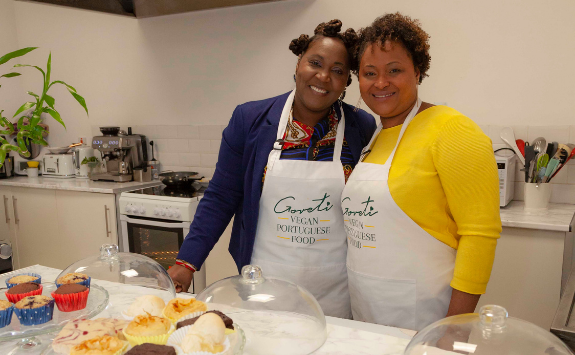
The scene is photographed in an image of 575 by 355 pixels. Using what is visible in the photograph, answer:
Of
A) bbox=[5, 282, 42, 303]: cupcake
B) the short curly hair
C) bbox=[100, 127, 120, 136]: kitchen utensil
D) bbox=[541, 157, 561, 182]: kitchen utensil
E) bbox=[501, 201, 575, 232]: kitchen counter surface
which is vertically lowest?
bbox=[501, 201, 575, 232]: kitchen counter surface

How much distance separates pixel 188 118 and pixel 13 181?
145cm

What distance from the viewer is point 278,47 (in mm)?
2994

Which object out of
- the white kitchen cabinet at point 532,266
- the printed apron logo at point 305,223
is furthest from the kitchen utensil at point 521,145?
the printed apron logo at point 305,223

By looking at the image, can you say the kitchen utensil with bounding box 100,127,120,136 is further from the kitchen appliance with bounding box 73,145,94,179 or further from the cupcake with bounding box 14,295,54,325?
the cupcake with bounding box 14,295,54,325

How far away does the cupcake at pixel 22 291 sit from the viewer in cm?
89

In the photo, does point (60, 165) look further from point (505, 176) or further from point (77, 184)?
point (505, 176)

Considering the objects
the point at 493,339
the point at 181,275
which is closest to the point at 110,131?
the point at 181,275

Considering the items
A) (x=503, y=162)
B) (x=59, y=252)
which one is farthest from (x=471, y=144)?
(x=59, y=252)

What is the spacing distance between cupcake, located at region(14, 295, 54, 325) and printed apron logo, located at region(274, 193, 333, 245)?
2.30 ft

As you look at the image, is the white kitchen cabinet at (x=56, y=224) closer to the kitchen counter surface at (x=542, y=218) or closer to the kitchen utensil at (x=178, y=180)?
the kitchen utensil at (x=178, y=180)

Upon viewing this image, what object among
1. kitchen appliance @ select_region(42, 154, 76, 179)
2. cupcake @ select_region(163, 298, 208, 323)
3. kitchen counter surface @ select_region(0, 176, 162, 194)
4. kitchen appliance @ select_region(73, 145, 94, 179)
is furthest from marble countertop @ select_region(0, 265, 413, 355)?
kitchen appliance @ select_region(42, 154, 76, 179)

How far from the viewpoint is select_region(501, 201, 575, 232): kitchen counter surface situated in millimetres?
1853

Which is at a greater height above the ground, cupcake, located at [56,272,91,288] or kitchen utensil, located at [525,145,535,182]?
kitchen utensil, located at [525,145,535,182]

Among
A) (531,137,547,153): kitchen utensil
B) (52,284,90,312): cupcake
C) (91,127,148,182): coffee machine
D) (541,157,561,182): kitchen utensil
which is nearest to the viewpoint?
(52,284,90,312): cupcake
